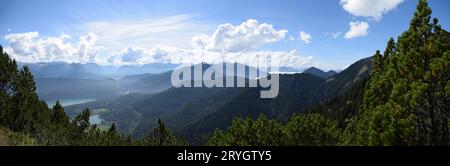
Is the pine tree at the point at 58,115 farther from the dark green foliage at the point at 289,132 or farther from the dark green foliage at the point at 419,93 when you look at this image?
the dark green foliage at the point at 419,93

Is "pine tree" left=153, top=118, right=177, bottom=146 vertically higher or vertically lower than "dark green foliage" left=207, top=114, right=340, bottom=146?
lower

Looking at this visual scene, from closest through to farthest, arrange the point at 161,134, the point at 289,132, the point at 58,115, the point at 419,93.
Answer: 1. the point at 419,93
2. the point at 289,132
3. the point at 58,115
4. the point at 161,134

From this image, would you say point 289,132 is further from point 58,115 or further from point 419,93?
point 58,115

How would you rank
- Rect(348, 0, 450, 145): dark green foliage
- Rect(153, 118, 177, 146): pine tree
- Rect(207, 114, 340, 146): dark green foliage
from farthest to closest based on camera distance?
Rect(153, 118, 177, 146): pine tree
Rect(207, 114, 340, 146): dark green foliage
Rect(348, 0, 450, 145): dark green foliage

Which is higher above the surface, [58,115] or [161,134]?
[58,115]

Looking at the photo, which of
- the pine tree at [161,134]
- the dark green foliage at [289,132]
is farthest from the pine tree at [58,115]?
the dark green foliage at [289,132]

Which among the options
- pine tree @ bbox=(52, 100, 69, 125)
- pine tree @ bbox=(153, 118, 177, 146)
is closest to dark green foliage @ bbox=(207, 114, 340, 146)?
pine tree @ bbox=(153, 118, 177, 146)

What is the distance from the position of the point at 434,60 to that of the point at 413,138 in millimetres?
3859

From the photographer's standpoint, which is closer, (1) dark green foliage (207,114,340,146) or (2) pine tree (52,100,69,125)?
(1) dark green foliage (207,114,340,146)

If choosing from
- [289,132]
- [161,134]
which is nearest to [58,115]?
[161,134]

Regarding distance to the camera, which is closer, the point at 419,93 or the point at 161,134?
the point at 419,93

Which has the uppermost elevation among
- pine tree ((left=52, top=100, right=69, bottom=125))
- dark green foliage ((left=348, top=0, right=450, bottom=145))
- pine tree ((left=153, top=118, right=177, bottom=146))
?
dark green foliage ((left=348, top=0, right=450, bottom=145))

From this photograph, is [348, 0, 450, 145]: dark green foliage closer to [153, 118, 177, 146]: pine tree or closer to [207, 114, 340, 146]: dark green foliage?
[207, 114, 340, 146]: dark green foliage
